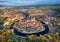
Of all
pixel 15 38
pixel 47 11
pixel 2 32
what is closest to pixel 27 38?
pixel 15 38

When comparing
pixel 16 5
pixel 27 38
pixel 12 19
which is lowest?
pixel 27 38

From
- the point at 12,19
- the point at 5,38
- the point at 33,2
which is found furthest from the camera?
the point at 33,2

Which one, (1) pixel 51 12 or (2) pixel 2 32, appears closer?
(2) pixel 2 32

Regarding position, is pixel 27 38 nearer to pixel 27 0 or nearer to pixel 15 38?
pixel 15 38

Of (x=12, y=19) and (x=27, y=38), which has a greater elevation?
(x=12, y=19)

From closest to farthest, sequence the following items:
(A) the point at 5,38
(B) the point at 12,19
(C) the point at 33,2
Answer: (A) the point at 5,38 < (B) the point at 12,19 < (C) the point at 33,2

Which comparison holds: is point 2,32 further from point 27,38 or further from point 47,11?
point 47,11
